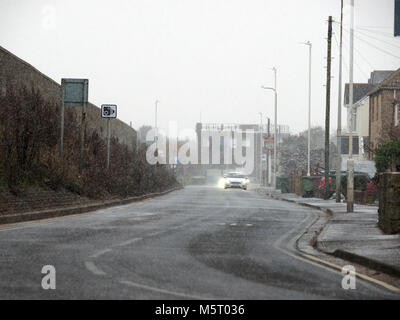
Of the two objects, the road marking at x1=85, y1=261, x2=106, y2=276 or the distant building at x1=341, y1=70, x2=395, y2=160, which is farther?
the distant building at x1=341, y1=70, x2=395, y2=160

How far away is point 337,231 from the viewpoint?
664 inches

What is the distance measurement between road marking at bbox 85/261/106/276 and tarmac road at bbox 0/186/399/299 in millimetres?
13

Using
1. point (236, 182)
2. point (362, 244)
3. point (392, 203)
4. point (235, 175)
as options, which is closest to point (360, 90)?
point (235, 175)

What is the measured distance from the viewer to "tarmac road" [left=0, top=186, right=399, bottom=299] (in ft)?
25.7

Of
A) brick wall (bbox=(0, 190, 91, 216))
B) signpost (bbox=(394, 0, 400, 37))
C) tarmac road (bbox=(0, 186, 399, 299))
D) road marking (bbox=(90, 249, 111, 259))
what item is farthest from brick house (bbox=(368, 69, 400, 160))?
road marking (bbox=(90, 249, 111, 259))

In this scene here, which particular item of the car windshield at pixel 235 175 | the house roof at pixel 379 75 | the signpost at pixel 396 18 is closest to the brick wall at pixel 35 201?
the signpost at pixel 396 18

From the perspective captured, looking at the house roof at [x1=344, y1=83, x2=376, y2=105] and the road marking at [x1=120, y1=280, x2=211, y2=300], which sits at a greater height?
the house roof at [x1=344, y1=83, x2=376, y2=105]

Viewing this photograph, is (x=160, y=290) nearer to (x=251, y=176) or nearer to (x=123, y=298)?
(x=123, y=298)

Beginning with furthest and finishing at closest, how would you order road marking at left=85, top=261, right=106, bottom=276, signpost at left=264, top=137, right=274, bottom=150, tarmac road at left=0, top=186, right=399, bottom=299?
1. signpost at left=264, top=137, right=274, bottom=150
2. road marking at left=85, top=261, right=106, bottom=276
3. tarmac road at left=0, top=186, right=399, bottom=299

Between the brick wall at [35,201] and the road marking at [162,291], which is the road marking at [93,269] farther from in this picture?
the brick wall at [35,201]

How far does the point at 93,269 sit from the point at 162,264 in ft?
3.79

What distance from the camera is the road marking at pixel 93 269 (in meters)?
9.02

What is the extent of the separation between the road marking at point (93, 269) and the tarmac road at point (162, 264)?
1 centimetres

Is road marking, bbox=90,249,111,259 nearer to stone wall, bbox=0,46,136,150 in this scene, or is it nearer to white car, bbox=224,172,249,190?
stone wall, bbox=0,46,136,150
